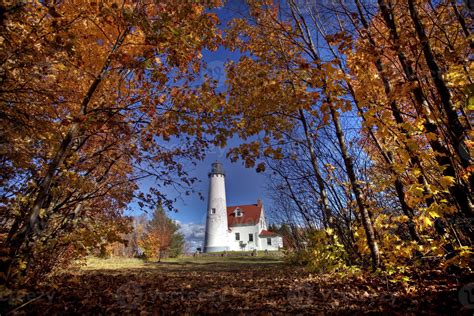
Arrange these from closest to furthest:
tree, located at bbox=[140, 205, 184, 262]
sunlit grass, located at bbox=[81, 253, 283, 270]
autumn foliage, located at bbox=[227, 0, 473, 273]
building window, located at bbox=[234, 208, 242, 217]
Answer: autumn foliage, located at bbox=[227, 0, 473, 273] < sunlit grass, located at bbox=[81, 253, 283, 270] < tree, located at bbox=[140, 205, 184, 262] < building window, located at bbox=[234, 208, 242, 217]

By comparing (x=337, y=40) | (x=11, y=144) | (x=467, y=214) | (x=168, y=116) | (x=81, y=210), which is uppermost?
(x=337, y=40)

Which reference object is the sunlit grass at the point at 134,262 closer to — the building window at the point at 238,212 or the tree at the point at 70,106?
the tree at the point at 70,106

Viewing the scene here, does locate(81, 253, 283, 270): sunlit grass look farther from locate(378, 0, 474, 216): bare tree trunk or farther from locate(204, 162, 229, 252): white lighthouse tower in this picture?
locate(204, 162, 229, 252): white lighthouse tower

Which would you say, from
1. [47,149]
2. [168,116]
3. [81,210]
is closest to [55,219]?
[81,210]

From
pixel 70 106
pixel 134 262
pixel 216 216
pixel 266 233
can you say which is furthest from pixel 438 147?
pixel 266 233

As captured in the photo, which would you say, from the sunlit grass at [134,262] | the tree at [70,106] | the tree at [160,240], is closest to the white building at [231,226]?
the tree at [160,240]

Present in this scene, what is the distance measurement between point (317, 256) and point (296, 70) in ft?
17.0

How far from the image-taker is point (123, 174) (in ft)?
25.3

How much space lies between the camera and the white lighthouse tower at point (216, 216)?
3757 cm

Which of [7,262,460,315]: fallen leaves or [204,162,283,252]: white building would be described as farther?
[204,162,283,252]: white building

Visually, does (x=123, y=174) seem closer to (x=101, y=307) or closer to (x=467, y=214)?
(x=101, y=307)

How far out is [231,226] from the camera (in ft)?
140

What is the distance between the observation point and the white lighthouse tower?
3757 centimetres

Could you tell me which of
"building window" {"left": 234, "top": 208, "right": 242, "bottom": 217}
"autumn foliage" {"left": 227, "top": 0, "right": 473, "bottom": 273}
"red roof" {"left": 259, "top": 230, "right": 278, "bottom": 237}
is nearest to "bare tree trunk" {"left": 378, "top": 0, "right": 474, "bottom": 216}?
"autumn foliage" {"left": 227, "top": 0, "right": 473, "bottom": 273}
